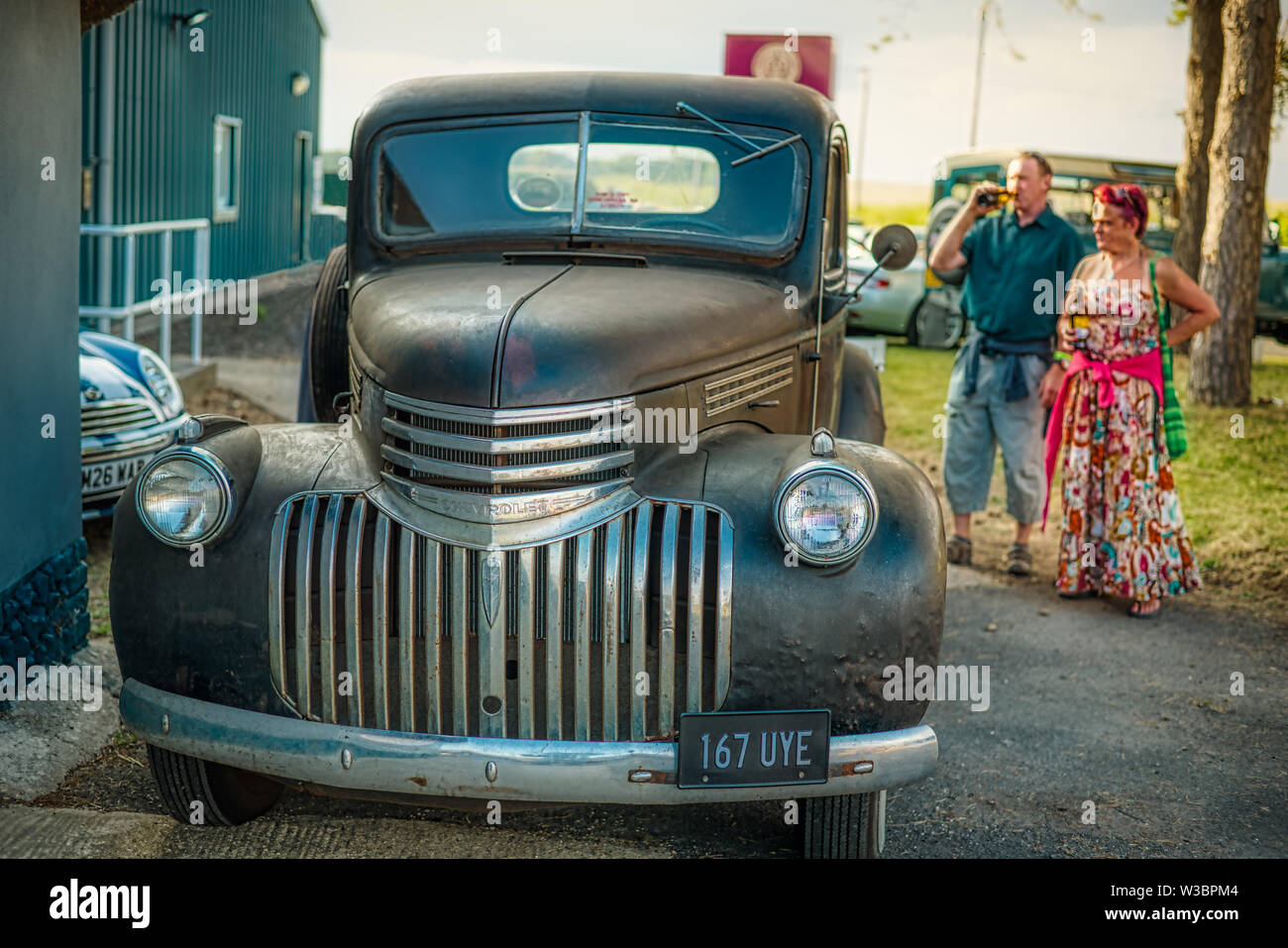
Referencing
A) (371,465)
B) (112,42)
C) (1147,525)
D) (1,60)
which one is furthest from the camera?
(112,42)

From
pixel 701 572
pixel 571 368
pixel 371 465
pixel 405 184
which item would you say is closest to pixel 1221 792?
pixel 701 572

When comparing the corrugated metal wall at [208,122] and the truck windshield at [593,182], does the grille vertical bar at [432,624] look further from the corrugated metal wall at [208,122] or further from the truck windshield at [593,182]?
the corrugated metal wall at [208,122]

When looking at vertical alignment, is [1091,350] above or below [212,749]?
above

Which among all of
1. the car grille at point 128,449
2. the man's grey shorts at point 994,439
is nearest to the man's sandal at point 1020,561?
the man's grey shorts at point 994,439

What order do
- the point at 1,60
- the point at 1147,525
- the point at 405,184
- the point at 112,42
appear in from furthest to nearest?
1. the point at 112,42
2. the point at 1147,525
3. the point at 405,184
4. the point at 1,60

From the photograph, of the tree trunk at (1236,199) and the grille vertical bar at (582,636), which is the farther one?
the tree trunk at (1236,199)

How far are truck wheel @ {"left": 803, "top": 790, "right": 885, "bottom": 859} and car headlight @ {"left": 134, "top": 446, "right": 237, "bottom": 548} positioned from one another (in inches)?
64.7

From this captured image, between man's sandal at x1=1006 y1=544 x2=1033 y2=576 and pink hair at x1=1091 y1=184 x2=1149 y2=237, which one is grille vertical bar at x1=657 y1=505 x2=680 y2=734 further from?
man's sandal at x1=1006 y1=544 x2=1033 y2=576

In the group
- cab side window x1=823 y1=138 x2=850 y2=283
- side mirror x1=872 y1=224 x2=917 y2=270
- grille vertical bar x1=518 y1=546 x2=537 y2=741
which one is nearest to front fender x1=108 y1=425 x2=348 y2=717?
grille vertical bar x1=518 y1=546 x2=537 y2=741

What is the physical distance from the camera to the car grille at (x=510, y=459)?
302 cm

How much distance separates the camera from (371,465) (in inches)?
131

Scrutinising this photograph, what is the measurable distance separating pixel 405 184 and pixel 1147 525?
3589 mm

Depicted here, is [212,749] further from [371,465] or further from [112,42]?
[112,42]

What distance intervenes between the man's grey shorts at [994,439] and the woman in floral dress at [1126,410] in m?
0.38
